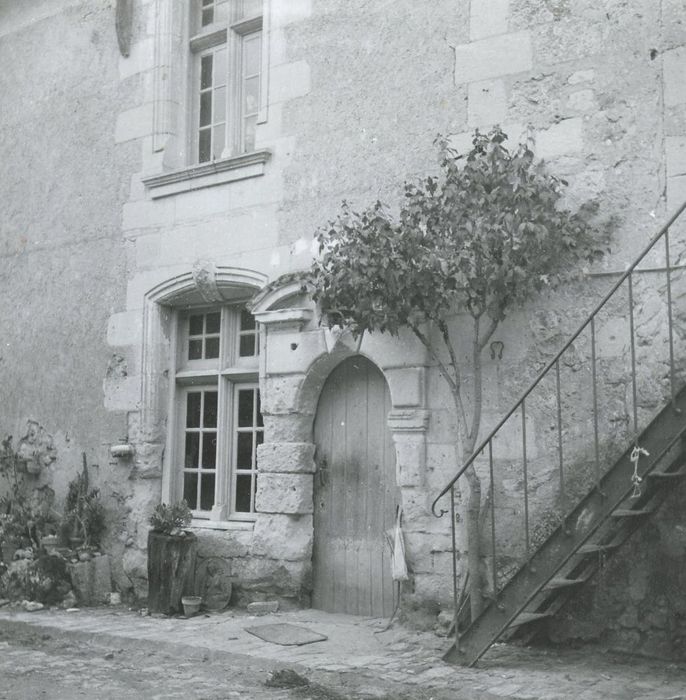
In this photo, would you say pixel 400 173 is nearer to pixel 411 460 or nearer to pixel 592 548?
pixel 411 460

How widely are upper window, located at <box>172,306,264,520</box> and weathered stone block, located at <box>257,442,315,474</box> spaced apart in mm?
356

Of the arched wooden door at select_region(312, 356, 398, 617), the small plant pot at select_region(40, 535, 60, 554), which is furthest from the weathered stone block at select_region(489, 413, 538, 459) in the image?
the small plant pot at select_region(40, 535, 60, 554)

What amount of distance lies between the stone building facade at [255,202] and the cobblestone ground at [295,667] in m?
0.48

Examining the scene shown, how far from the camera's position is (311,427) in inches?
266

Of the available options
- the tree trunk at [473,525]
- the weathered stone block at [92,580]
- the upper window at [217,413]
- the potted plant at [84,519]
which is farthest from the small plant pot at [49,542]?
the tree trunk at [473,525]

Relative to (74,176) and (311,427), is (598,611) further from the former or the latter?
(74,176)

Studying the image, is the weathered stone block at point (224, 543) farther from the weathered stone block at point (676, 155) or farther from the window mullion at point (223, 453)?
the weathered stone block at point (676, 155)

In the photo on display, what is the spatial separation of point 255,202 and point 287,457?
6.14 ft

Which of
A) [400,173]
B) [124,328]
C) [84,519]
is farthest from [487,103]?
[84,519]

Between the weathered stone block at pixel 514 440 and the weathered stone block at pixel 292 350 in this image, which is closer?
the weathered stone block at pixel 514 440

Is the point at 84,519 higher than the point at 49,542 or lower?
higher

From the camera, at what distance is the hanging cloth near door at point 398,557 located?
232 inches

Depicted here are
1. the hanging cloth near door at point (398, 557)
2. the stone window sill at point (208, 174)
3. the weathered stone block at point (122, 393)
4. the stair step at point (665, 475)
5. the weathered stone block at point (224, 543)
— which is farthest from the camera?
the weathered stone block at point (122, 393)

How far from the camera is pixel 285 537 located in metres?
6.59
